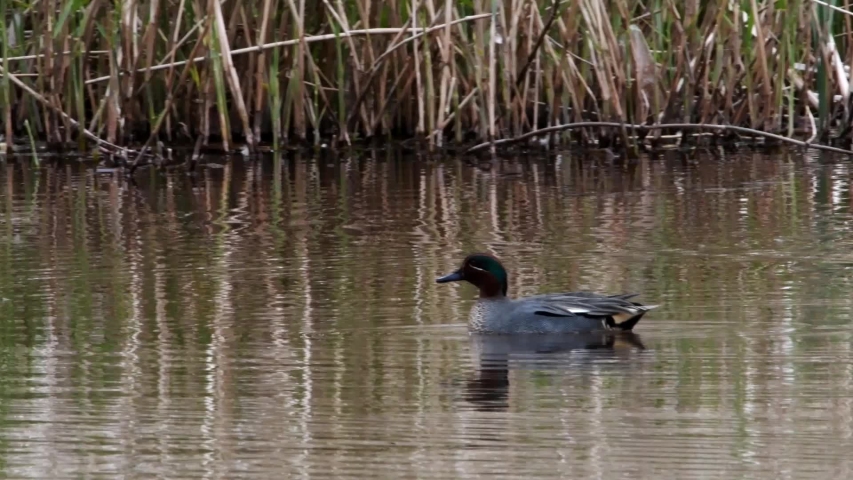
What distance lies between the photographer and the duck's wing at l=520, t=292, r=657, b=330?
6312 mm

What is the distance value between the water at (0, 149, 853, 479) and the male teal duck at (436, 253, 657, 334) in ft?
0.25

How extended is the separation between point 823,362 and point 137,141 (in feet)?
29.3

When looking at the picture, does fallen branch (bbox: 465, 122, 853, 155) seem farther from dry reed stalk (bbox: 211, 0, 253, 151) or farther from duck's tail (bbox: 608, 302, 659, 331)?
duck's tail (bbox: 608, 302, 659, 331)

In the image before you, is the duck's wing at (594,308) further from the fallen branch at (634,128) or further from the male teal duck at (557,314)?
the fallen branch at (634,128)

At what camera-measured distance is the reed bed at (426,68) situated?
40.1 feet

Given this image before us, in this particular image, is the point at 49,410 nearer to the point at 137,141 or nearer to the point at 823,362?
the point at 823,362

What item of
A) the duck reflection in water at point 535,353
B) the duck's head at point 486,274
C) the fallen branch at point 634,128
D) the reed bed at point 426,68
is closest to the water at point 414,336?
the duck reflection in water at point 535,353

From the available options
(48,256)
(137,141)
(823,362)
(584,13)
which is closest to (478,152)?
(584,13)

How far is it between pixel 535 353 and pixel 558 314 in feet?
0.97

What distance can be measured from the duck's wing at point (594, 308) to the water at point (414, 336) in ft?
0.30

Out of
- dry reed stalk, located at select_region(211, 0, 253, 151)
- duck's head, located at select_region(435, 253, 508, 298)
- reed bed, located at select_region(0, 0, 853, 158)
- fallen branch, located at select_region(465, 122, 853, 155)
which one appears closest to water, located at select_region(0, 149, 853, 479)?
duck's head, located at select_region(435, 253, 508, 298)

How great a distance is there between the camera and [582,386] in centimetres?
543

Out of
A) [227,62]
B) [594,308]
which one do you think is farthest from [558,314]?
[227,62]

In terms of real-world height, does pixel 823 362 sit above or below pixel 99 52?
below
